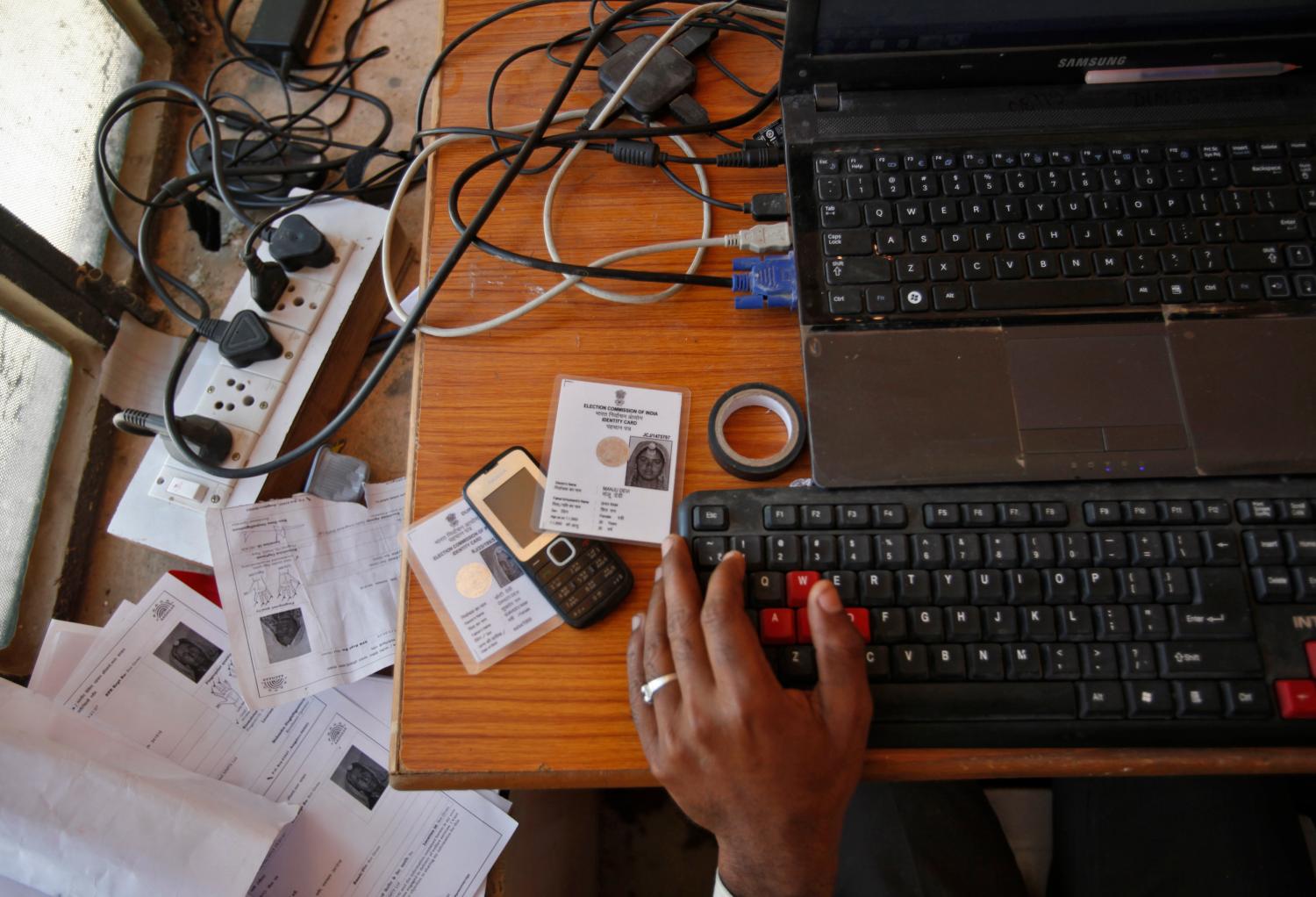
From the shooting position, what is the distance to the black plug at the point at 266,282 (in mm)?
736

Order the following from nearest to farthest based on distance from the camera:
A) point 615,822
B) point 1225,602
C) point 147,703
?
point 1225,602, point 147,703, point 615,822

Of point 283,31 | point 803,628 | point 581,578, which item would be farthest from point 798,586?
point 283,31

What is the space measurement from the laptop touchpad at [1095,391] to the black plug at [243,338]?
2.23 ft

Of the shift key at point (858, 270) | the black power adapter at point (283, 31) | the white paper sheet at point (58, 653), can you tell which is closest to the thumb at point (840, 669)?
the shift key at point (858, 270)

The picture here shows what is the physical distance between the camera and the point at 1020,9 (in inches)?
20.3

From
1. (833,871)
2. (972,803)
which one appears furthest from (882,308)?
(972,803)

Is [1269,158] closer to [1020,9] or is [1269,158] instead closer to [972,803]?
[1020,9]

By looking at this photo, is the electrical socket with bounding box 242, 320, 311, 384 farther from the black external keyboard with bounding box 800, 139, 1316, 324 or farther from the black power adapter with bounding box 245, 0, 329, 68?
the black external keyboard with bounding box 800, 139, 1316, 324

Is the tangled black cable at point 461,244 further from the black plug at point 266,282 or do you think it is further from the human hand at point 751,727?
Answer: the human hand at point 751,727

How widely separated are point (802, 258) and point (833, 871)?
0.41m

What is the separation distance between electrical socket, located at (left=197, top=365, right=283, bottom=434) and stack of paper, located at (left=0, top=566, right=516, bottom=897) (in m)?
0.15

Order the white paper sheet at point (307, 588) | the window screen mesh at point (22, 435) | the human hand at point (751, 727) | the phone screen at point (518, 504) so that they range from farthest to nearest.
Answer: the window screen mesh at point (22, 435), the white paper sheet at point (307, 588), the phone screen at point (518, 504), the human hand at point (751, 727)

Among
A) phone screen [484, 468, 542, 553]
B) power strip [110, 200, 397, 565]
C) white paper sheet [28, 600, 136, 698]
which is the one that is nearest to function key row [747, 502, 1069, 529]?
phone screen [484, 468, 542, 553]

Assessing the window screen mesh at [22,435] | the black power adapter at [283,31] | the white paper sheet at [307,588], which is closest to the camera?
the white paper sheet at [307,588]
